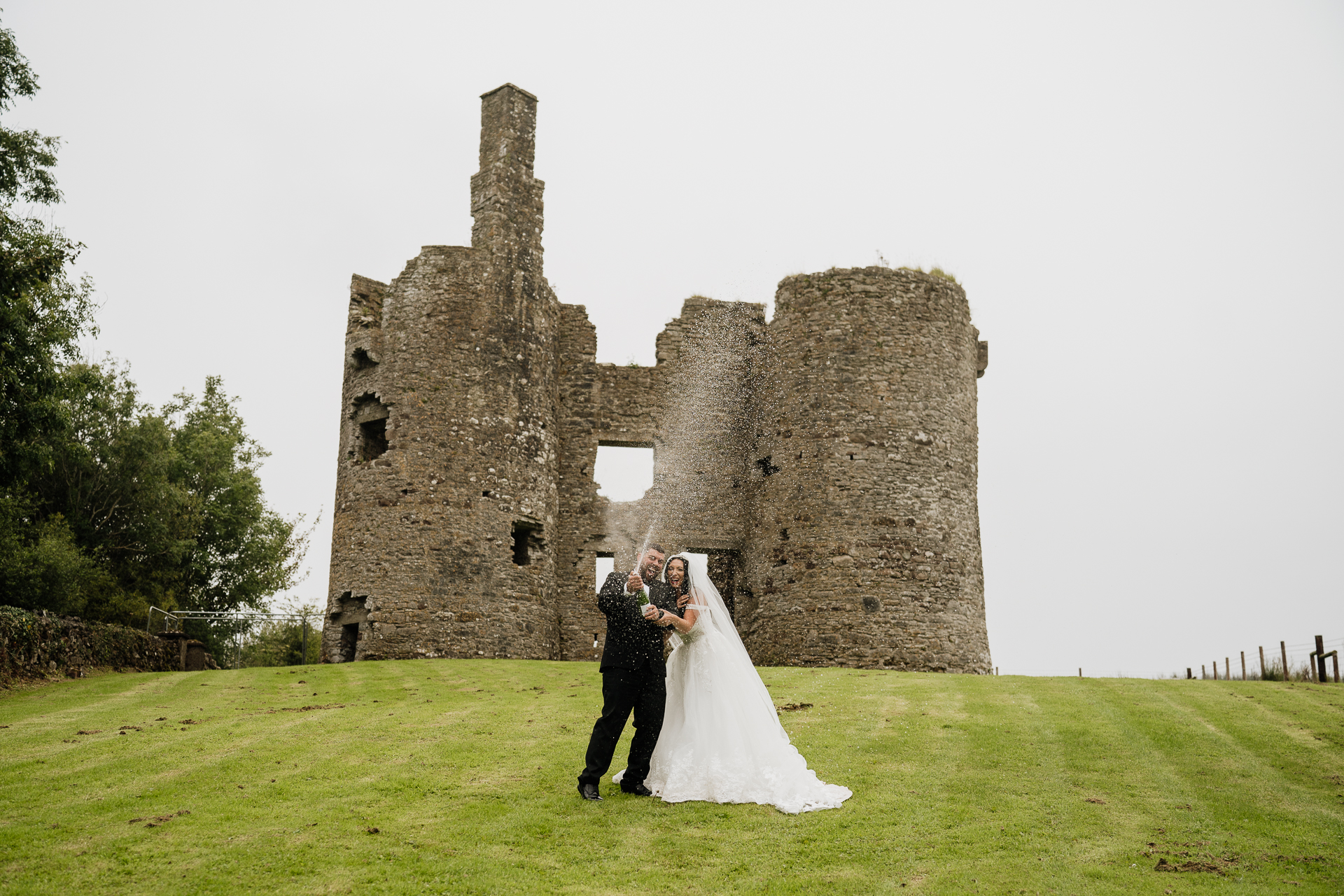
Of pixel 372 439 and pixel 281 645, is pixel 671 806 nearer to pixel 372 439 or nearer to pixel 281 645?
pixel 372 439

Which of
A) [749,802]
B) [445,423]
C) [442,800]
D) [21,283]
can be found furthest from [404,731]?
[445,423]

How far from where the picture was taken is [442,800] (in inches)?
321

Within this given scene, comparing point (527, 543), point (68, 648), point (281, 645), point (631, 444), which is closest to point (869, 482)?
point (631, 444)

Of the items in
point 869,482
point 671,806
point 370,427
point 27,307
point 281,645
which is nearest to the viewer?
→ point 671,806

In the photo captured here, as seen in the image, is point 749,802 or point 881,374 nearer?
point 749,802

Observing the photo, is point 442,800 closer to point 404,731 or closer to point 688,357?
point 404,731

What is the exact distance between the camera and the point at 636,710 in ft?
27.9

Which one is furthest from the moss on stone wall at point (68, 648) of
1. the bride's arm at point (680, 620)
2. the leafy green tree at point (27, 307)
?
the bride's arm at point (680, 620)

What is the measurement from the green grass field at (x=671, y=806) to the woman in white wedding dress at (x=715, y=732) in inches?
9.3

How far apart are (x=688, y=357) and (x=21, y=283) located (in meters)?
13.5

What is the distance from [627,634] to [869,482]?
44.8 ft

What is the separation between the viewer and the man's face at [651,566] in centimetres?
892

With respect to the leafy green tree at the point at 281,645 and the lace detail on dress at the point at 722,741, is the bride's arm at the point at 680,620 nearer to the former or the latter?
the lace detail on dress at the point at 722,741

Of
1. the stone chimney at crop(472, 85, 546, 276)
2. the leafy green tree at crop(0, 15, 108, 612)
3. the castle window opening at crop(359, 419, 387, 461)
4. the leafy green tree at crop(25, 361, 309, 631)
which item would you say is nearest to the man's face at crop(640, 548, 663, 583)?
the leafy green tree at crop(0, 15, 108, 612)
